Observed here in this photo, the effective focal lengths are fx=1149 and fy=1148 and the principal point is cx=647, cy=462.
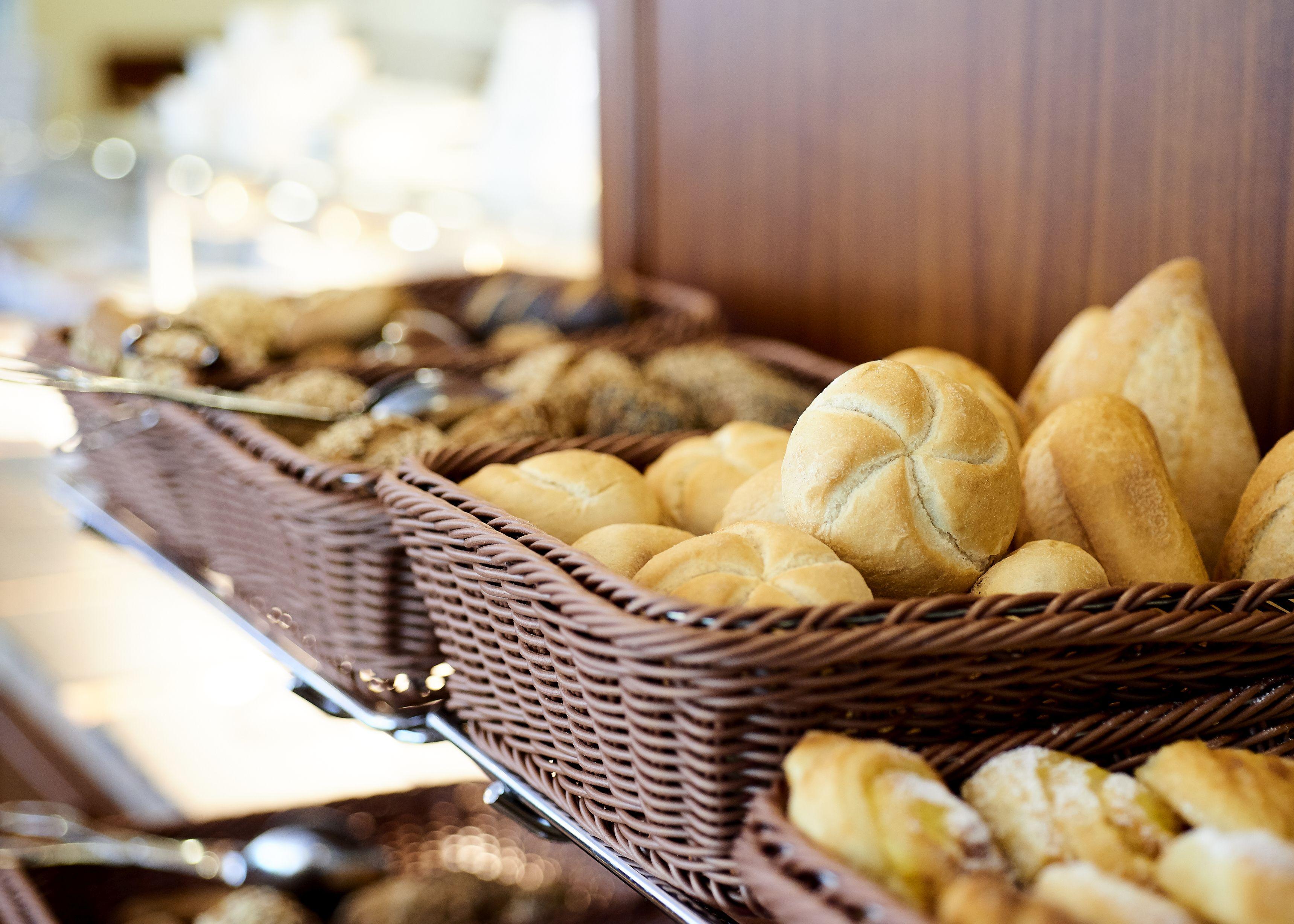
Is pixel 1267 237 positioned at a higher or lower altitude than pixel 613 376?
higher

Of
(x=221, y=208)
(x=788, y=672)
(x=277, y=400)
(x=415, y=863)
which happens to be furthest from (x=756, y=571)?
(x=221, y=208)

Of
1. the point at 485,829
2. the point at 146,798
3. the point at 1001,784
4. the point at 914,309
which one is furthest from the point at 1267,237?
the point at 146,798

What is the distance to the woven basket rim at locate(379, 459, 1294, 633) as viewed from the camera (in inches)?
20.1

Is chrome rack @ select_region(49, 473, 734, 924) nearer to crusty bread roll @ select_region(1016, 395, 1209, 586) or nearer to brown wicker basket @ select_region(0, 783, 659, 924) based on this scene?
crusty bread roll @ select_region(1016, 395, 1209, 586)

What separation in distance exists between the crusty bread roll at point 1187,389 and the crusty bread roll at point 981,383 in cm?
6

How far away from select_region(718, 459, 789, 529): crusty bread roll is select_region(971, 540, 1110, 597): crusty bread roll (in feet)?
0.40

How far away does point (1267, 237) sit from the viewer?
867mm

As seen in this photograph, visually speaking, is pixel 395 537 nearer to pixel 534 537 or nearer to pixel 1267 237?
pixel 534 537

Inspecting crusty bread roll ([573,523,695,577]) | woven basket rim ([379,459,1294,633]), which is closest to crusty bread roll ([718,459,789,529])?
crusty bread roll ([573,523,695,577])

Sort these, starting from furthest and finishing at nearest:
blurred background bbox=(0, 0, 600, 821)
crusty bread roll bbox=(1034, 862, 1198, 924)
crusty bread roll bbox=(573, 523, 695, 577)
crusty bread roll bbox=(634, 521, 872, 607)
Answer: blurred background bbox=(0, 0, 600, 821) → crusty bread roll bbox=(573, 523, 695, 577) → crusty bread roll bbox=(634, 521, 872, 607) → crusty bread roll bbox=(1034, 862, 1198, 924)

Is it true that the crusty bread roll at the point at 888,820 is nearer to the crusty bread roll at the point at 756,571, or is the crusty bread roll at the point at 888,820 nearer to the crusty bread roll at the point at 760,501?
the crusty bread roll at the point at 756,571

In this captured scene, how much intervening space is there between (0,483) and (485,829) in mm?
1911

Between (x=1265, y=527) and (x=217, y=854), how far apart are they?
1.30 metres

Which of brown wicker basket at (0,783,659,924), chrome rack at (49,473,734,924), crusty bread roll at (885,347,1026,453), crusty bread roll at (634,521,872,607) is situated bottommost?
brown wicker basket at (0,783,659,924)
